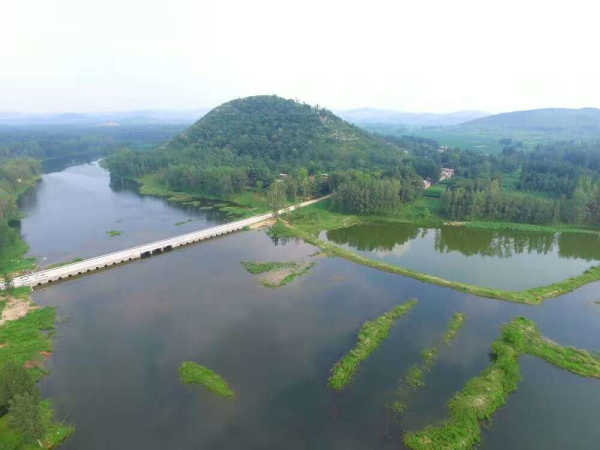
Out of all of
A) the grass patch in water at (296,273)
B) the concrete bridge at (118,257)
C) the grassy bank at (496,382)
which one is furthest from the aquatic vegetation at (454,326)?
the concrete bridge at (118,257)

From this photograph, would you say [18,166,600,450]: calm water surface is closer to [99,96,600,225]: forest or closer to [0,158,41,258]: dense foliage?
[0,158,41,258]: dense foliage

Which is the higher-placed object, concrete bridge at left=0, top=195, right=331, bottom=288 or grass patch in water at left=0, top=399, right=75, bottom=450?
concrete bridge at left=0, top=195, right=331, bottom=288

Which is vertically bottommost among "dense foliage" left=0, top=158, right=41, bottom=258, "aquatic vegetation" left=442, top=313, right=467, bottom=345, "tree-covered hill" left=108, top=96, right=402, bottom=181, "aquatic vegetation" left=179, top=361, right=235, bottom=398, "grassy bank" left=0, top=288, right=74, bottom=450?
"aquatic vegetation" left=442, top=313, right=467, bottom=345

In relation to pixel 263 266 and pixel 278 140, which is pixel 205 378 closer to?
pixel 263 266

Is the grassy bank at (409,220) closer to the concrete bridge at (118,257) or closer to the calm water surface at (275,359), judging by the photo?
the concrete bridge at (118,257)

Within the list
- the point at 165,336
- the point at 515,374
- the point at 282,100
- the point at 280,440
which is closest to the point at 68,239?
the point at 165,336

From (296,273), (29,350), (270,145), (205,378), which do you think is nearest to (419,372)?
(205,378)

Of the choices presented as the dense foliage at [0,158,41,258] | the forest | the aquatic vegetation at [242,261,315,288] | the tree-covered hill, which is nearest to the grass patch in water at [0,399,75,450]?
the aquatic vegetation at [242,261,315,288]
